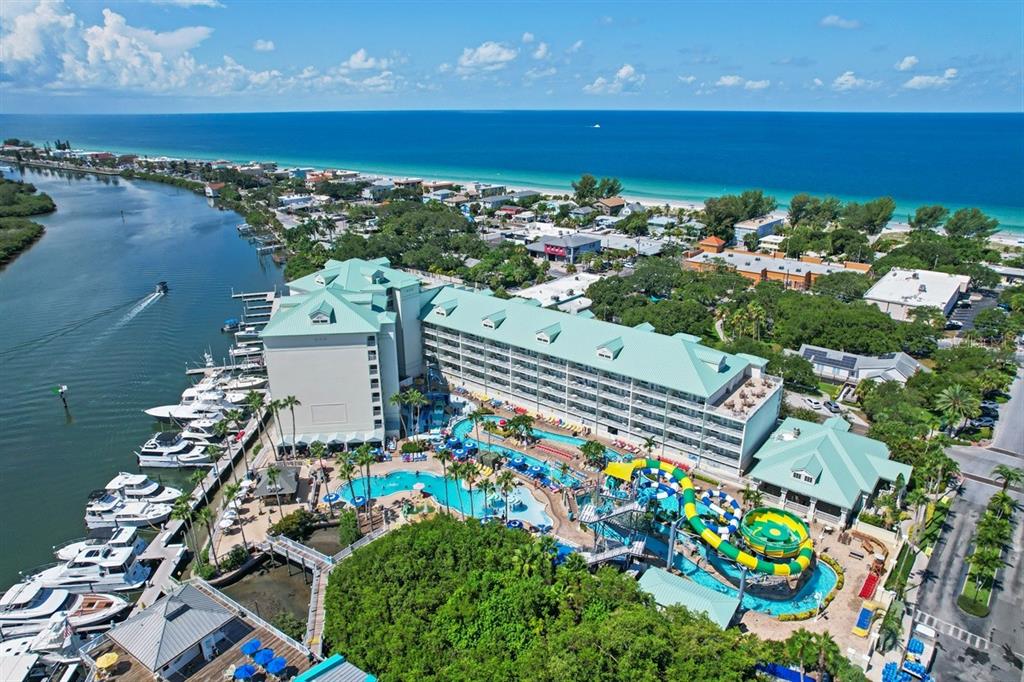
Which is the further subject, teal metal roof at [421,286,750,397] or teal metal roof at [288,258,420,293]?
teal metal roof at [288,258,420,293]

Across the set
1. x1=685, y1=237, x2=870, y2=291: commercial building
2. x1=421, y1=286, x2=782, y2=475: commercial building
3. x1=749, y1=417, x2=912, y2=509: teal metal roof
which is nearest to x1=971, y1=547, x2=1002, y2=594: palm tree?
x1=749, y1=417, x2=912, y2=509: teal metal roof

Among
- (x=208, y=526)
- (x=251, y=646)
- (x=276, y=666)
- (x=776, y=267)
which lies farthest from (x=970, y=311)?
(x=208, y=526)

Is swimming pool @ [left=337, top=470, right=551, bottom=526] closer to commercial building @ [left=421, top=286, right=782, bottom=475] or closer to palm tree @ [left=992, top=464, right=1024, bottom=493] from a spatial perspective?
commercial building @ [left=421, top=286, right=782, bottom=475]

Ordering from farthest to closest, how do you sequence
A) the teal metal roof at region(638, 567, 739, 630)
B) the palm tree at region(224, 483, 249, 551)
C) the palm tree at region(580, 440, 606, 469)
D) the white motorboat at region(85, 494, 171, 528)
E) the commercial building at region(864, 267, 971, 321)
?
the commercial building at region(864, 267, 971, 321), the palm tree at region(580, 440, 606, 469), the white motorboat at region(85, 494, 171, 528), the palm tree at region(224, 483, 249, 551), the teal metal roof at region(638, 567, 739, 630)

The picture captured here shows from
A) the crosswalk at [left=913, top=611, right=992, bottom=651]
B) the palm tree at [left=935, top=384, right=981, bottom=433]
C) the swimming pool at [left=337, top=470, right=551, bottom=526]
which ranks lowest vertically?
the swimming pool at [left=337, top=470, right=551, bottom=526]

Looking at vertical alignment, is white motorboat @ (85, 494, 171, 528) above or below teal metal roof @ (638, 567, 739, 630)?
below

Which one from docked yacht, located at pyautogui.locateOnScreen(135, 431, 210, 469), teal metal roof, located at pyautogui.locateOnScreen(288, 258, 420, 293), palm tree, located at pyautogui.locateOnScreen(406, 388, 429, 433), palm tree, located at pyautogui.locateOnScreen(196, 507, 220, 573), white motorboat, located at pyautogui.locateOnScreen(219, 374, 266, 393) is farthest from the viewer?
white motorboat, located at pyautogui.locateOnScreen(219, 374, 266, 393)

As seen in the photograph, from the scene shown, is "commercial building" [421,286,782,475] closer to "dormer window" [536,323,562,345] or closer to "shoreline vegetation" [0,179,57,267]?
"dormer window" [536,323,562,345]
